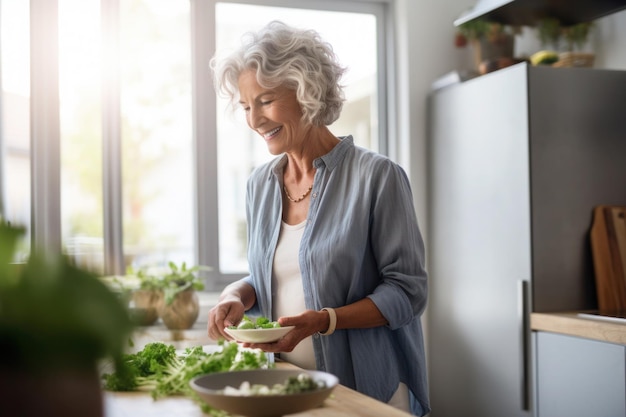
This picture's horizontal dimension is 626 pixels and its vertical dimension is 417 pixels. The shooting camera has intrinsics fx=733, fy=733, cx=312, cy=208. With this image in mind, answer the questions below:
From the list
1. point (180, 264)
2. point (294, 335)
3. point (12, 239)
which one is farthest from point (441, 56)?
point (12, 239)

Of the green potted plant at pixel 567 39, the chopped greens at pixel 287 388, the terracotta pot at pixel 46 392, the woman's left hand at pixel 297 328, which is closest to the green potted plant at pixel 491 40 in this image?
the green potted plant at pixel 567 39

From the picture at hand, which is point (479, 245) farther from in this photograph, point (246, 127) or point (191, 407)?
point (191, 407)

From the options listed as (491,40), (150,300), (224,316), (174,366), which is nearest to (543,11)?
(491,40)

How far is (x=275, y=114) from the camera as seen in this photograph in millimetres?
A: 1992

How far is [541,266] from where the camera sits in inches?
115

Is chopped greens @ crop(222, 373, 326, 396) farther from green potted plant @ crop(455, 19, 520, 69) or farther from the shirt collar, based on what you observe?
green potted plant @ crop(455, 19, 520, 69)

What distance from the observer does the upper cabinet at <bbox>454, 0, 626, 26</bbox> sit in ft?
8.86

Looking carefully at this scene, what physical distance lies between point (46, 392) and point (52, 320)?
9 cm

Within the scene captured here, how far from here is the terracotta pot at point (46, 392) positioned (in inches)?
24.0

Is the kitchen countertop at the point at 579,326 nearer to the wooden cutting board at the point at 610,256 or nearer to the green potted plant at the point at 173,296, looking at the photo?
the wooden cutting board at the point at 610,256

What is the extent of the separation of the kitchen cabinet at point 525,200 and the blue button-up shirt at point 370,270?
1.19 m

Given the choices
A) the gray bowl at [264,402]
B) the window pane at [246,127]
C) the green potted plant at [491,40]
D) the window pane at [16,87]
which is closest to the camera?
the gray bowl at [264,402]

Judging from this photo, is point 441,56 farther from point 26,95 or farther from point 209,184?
point 26,95

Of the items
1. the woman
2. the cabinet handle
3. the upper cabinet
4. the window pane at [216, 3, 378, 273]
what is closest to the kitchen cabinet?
the cabinet handle
